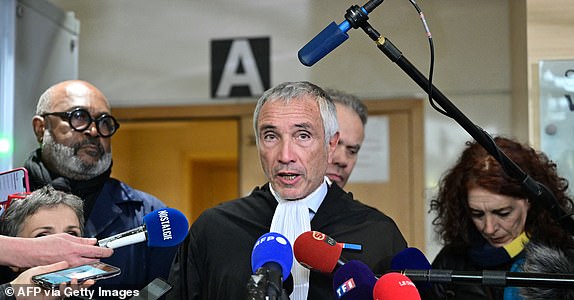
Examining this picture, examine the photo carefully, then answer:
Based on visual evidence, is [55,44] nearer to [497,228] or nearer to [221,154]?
[497,228]

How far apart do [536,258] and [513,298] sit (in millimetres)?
322

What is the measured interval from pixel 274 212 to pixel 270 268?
76cm

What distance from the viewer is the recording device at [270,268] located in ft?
4.59

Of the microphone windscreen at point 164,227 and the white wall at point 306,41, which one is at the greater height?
the white wall at point 306,41

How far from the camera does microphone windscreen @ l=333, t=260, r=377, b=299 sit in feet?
5.34

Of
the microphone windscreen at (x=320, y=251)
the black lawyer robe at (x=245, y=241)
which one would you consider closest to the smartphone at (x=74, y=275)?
the microphone windscreen at (x=320, y=251)

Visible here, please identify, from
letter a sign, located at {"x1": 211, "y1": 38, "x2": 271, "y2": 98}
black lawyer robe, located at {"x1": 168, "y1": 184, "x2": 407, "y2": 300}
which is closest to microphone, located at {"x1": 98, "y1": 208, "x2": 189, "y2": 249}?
black lawyer robe, located at {"x1": 168, "y1": 184, "x2": 407, "y2": 300}

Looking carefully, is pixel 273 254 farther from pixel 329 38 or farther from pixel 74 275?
pixel 329 38

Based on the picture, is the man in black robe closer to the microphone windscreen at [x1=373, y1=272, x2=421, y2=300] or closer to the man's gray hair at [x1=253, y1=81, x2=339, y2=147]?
the man's gray hair at [x1=253, y1=81, x2=339, y2=147]

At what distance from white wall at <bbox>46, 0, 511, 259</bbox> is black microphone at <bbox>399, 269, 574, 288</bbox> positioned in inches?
128

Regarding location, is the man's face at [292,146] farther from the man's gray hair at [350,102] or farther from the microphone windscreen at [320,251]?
the man's gray hair at [350,102]

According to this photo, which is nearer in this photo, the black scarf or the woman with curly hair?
the woman with curly hair

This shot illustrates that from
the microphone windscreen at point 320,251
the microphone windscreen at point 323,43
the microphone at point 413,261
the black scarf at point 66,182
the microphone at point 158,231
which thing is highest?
the microphone windscreen at point 323,43

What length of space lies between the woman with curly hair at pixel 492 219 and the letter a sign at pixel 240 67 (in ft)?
8.62
